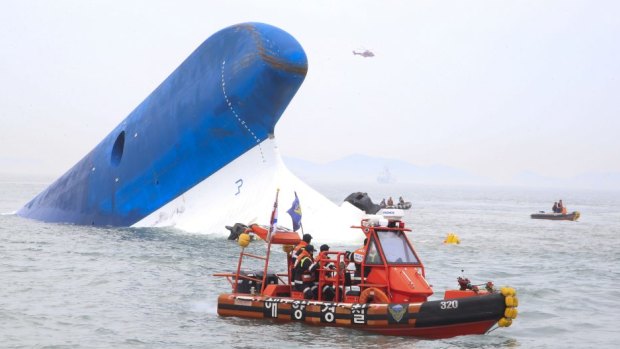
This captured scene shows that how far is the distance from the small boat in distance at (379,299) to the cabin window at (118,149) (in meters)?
24.4

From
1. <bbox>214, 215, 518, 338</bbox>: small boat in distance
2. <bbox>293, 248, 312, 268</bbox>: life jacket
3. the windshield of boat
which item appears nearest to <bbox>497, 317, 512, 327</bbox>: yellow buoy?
<bbox>214, 215, 518, 338</bbox>: small boat in distance

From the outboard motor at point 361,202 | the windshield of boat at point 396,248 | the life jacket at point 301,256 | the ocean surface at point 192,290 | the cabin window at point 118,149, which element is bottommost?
the ocean surface at point 192,290

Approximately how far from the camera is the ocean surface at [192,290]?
16.9 metres

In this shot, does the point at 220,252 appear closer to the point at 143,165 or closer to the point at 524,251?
the point at 143,165

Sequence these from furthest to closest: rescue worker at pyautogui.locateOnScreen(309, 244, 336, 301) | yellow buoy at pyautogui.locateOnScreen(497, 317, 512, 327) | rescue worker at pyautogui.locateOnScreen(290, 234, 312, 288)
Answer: rescue worker at pyautogui.locateOnScreen(290, 234, 312, 288) → rescue worker at pyautogui.locateOnScreen(309, 244, 336, 301) → yellow buoy at pyautogui.locateOnScreen(497, 317, 512, 327)

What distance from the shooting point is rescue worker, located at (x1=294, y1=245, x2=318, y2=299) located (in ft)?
58.4

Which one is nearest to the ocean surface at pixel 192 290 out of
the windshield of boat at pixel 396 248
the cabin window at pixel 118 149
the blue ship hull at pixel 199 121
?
the windshield of boat at pixel 396 248

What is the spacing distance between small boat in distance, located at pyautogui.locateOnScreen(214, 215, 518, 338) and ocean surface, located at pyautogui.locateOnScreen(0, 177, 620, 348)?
0.98 ft

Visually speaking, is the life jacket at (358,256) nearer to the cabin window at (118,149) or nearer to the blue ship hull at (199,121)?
the blue ship hull at (199,121)

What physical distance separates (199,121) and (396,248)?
66.3 feet

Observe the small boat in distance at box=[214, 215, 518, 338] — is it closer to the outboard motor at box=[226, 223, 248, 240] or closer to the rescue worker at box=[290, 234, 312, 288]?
the rescue worker at box=[290, 234, 312, 288]

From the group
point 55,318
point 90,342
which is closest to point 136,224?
point 55,318

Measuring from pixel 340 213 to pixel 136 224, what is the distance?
971 cm

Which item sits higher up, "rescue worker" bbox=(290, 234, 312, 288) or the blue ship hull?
the blue ship hull
